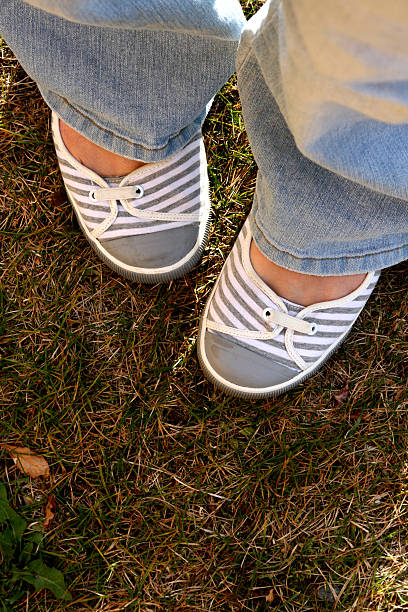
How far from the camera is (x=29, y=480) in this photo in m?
1.35

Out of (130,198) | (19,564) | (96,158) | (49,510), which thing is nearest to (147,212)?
(130,198)

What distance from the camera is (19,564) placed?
1298 mm

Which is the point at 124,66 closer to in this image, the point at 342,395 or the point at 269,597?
the point at 342,395

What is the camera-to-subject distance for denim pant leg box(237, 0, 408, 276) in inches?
27.8

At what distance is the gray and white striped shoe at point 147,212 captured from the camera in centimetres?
130

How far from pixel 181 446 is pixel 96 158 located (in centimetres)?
70

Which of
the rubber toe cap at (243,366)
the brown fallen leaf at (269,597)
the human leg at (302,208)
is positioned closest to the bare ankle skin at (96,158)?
the human leg at (302,208)

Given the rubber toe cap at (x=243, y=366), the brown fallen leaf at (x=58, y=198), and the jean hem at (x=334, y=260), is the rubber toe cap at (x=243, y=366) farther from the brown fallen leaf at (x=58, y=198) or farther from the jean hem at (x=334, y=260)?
the brown fallen leaf at (x=58, y=198)

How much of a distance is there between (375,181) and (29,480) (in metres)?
1.02

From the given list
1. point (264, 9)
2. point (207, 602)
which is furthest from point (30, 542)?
point (264, 9)

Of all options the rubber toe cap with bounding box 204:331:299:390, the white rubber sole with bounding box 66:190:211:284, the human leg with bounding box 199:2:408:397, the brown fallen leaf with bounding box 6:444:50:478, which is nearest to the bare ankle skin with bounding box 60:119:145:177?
the white rubber sole with bounding box 66:190:211:284

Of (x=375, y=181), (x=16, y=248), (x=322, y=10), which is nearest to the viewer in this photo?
(x=322, y=10)

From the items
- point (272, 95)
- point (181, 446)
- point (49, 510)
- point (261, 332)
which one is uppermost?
point (272, 95)

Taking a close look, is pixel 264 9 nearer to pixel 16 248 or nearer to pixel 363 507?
pixel 16 248
